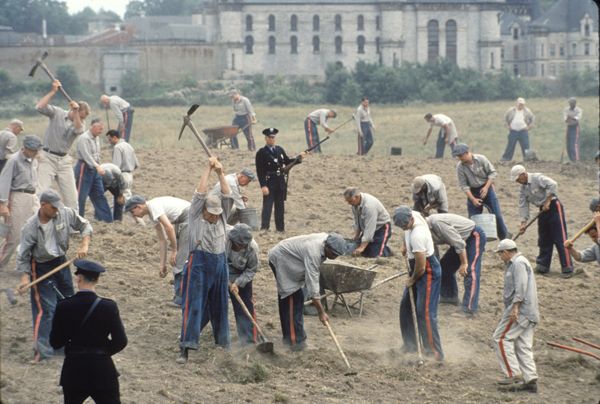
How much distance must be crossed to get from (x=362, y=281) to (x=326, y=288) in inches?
17.3

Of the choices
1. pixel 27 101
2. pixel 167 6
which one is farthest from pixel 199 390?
pixel 167 6

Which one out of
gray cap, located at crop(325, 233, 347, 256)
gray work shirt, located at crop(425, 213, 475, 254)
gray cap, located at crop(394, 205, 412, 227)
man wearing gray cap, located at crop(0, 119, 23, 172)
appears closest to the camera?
gray cap, located at crop(325, 233, 347, 256)

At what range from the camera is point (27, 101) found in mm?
38438

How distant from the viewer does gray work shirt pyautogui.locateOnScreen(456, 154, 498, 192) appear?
1630cm

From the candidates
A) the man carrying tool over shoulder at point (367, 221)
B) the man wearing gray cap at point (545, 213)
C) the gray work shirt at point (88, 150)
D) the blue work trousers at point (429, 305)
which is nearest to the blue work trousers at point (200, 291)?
the blue work trousers at point (429, 305)

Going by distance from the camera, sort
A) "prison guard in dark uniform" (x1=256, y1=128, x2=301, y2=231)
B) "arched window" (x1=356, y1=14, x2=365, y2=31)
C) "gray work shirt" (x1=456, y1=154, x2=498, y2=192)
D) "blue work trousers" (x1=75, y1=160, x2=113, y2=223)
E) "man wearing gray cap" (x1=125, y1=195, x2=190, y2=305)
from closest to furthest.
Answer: "man wearing gray cap" (x1=125, y1=195, x2=190, y2=305) → "gray work shirt" (x1=456, y1=154, x2=498, y2=192) → "blue work trousers" (x1=75, y1=160, x2=113, y2=223) → "prison guard in dark uniform" (x1=256, y1=128, x2=301, y2=231) → "arched window" (x1=356, y1=14, x2=365, y2=31)

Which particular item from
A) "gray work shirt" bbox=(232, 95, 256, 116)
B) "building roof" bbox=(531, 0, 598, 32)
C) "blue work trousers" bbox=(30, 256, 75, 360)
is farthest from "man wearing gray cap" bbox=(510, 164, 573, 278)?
"building roof" bbox=(531, 0, 598, 32)

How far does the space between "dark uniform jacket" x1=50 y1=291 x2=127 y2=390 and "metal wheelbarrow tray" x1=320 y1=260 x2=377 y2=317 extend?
4.45 metres

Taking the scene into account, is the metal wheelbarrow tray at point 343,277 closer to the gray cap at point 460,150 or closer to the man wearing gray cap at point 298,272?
the man wearing gray cap at point 298,272

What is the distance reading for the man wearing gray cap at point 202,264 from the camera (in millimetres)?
11320

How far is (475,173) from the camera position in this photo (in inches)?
644

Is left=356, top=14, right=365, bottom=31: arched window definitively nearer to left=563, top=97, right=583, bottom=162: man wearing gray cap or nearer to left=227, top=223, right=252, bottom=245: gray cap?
left=563, top=97, right=583, bottom=162: man wearing gray cap

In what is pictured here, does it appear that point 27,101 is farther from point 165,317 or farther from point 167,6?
point 167,6

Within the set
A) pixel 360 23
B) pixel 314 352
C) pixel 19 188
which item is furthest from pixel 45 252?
pixel 360 23
